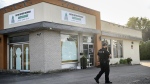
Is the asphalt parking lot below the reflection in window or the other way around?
below

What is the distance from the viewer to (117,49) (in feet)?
77.0

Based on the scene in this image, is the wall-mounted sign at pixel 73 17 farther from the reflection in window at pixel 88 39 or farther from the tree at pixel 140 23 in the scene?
the tree at pixel 140 23

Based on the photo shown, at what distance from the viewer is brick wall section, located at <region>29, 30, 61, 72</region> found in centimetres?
1380

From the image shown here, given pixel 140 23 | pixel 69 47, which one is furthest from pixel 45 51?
pixel 140 23

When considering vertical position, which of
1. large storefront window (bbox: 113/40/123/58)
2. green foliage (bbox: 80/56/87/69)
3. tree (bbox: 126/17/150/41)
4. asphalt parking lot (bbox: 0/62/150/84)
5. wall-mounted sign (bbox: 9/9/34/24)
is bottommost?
asphalt parking lot (bbox: 0/62/150/84)

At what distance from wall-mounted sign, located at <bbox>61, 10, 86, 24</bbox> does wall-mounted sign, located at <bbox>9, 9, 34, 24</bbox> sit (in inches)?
97.9

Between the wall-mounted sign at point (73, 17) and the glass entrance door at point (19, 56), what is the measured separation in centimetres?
387

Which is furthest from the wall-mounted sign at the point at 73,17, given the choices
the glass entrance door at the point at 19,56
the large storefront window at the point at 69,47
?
the glass entrance door at the point at 19,56

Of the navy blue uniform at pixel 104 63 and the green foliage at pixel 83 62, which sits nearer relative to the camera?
the navy blue uniform at pixel 104 63

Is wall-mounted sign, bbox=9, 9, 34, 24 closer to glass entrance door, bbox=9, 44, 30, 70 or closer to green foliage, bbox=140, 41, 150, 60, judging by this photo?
glass entrance door, bbox=9, 44, 30, 70

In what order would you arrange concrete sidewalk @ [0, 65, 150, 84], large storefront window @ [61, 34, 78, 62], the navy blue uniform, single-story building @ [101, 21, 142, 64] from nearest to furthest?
the navy blue uniform
concrete sidewalk @ [0, 65, 150, 84]
large storefront window @ [61, 34, 78, 62]
single-story building @ [101, 21, 142, 64]

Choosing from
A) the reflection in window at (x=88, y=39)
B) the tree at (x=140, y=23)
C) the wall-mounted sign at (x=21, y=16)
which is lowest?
the reflection in window at (x=88, y=39)

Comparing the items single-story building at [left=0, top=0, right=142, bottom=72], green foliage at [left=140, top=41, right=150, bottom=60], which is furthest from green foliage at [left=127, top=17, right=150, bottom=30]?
single-story building at [left=0, top=0, right=142, bottom=72]

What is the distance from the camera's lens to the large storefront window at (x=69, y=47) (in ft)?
51.0
